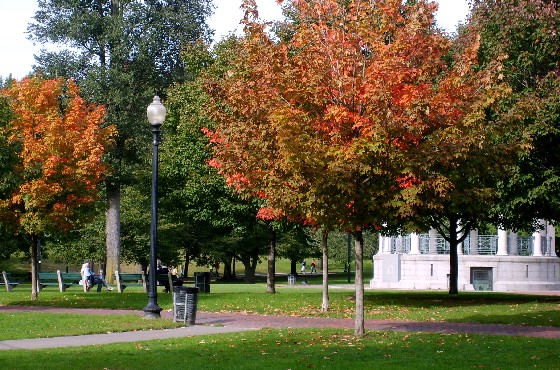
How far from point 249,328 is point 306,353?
531cm

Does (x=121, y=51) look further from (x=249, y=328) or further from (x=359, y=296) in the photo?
(x=359, y=296)

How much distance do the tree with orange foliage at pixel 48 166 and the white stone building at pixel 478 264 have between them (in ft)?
80.5

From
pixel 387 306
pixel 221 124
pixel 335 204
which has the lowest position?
pixel 387 306

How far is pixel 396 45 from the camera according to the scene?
17.6m

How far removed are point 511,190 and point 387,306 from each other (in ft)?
19.1

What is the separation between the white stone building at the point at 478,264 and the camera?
5012 cm

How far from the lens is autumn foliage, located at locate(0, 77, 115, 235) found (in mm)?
28938

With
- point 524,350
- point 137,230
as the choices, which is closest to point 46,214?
point 524,350

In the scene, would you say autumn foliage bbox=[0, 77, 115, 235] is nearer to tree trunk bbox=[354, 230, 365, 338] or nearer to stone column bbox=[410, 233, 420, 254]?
tree trunk bbox=[354, 230, 365, 338]

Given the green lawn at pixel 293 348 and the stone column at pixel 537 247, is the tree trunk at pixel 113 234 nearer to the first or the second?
the green lawn at pixel 293 348

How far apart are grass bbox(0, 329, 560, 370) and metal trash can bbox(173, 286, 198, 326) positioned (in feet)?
8.64

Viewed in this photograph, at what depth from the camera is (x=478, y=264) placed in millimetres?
50594

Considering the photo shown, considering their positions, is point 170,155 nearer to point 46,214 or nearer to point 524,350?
point 46,214

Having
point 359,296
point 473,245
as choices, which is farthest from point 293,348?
point 473,245
